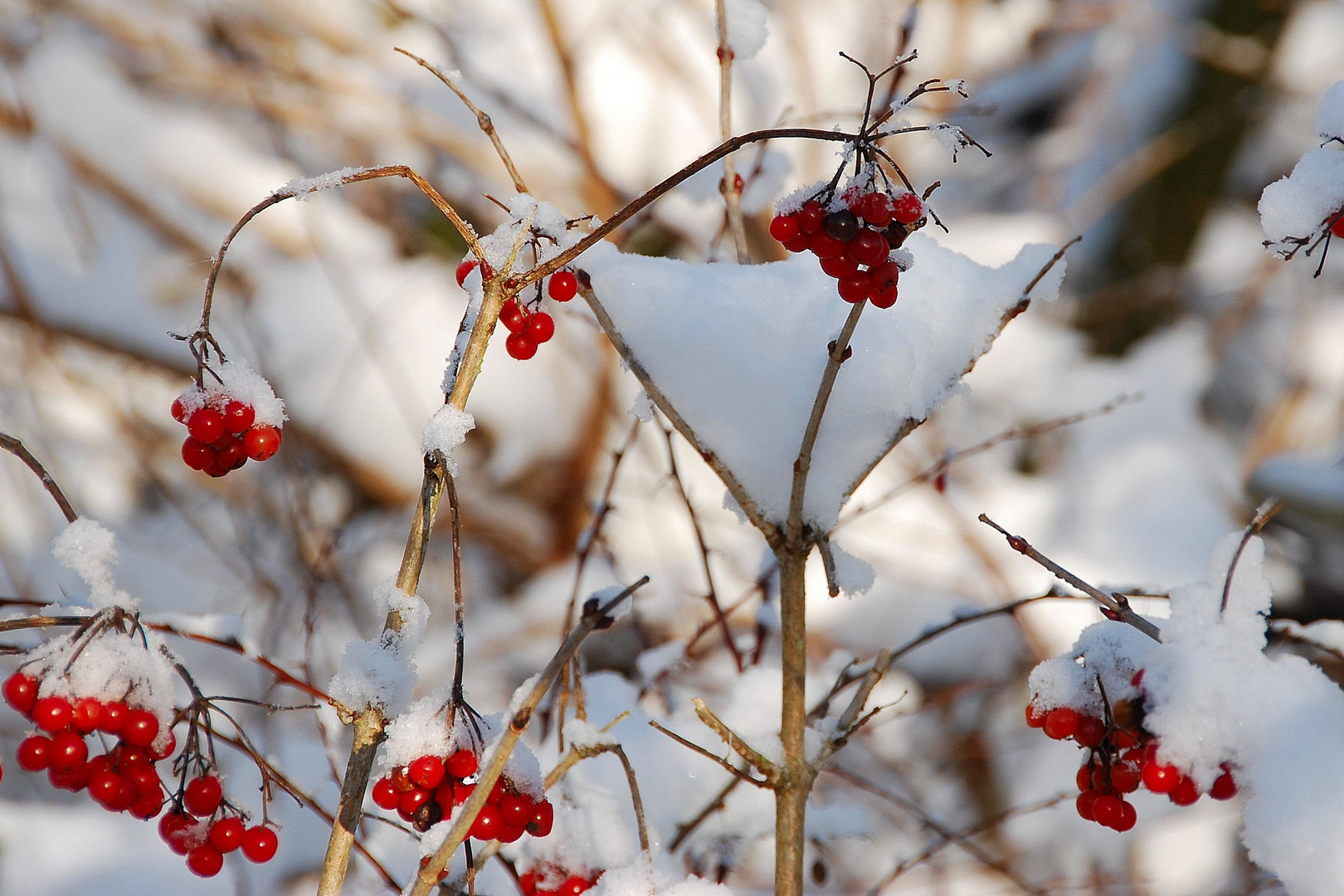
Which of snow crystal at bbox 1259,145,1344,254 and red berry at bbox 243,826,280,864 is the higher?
snow crystal at bbox 1259,145,1344,254

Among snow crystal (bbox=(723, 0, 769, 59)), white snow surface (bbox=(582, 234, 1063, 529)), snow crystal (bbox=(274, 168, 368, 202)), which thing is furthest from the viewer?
snow crystal (bbox=(723, 0, 769, 59))

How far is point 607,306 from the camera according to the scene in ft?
3.25

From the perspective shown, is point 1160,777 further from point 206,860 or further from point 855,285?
point 206,860

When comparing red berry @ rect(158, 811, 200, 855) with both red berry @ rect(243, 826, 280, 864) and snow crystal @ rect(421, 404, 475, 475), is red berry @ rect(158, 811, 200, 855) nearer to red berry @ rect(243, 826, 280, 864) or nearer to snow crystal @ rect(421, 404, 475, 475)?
red berry @ rect(243, 826, 280, 864)

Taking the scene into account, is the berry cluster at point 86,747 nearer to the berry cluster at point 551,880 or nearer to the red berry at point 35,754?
the red berry at point 35,754

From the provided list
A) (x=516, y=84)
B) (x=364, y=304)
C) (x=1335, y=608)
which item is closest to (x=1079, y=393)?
(x=1335, y=608)

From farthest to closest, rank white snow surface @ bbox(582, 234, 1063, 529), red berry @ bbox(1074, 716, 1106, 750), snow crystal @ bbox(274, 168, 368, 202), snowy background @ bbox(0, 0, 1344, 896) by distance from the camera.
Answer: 1. snowy background @ bbox(0, 0, 1344, 896)
2. white snow surface @ bbox(582, 234, 1063, 529)
3. red berry @ bbox(1074, 716, 1106, 750)
4. snow crystal @ bbox(274, 168, 368, 202)

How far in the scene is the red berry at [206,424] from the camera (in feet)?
2.79

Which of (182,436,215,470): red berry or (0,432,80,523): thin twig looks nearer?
(0,432,80,523): thin twig

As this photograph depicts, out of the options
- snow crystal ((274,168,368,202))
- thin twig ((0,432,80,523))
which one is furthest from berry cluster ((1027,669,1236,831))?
thin twig ((0,432,80,523))

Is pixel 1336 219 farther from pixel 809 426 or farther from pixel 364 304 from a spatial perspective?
pixel 364 304

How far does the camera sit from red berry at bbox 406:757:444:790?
2.54 ft

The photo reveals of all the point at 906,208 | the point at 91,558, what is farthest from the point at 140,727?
the point at 906,208

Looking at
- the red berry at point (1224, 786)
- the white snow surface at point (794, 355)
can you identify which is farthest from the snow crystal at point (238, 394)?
the red berry at point (1224, 786)
